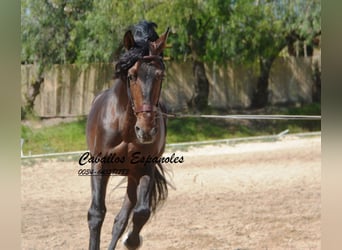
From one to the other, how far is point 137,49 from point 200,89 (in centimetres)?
120

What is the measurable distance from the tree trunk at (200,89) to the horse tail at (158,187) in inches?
27.0

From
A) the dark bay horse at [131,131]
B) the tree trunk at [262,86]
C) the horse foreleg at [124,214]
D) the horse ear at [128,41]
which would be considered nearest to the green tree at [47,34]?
the dark bay horse at [131,131]

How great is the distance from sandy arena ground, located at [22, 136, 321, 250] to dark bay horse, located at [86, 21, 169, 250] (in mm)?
259

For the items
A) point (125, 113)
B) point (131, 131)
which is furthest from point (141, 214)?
point (125, 113)

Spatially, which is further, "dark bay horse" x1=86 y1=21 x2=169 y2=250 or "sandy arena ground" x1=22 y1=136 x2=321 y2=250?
"sandy arena ground" x1=22 y1=136 x2=321 y2=250

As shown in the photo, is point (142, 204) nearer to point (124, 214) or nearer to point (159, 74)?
point (124, 214)

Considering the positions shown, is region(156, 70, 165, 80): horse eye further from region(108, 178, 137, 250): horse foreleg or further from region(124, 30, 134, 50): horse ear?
region(108, 178, 137, 250): horse foreleg

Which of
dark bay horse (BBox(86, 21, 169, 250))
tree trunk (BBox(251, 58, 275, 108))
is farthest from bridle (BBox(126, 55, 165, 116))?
tree trunk (BBox(251, 58, 275, 108))

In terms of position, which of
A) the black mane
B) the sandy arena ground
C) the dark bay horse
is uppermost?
the black mane

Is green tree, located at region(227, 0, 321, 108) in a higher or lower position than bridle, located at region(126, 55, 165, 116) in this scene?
higher

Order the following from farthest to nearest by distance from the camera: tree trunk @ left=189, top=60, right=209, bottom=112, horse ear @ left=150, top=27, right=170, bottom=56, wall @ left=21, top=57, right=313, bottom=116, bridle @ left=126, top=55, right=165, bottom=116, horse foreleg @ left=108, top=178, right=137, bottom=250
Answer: tree trunk @ left=189, top=60, right=209, bottom=112, wall @ left=21, top=57, right=313, bottom=116, horse foreleg @ left=108, top=178, right=137, bottom=250, horse ear @ left=150, top=27, right=170, bottom=56, bridle @ left=126, top=55, right=165, bottom=116

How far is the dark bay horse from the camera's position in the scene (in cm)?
258

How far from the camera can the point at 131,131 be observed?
274 centimetres

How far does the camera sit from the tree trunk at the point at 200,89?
12.3ft
